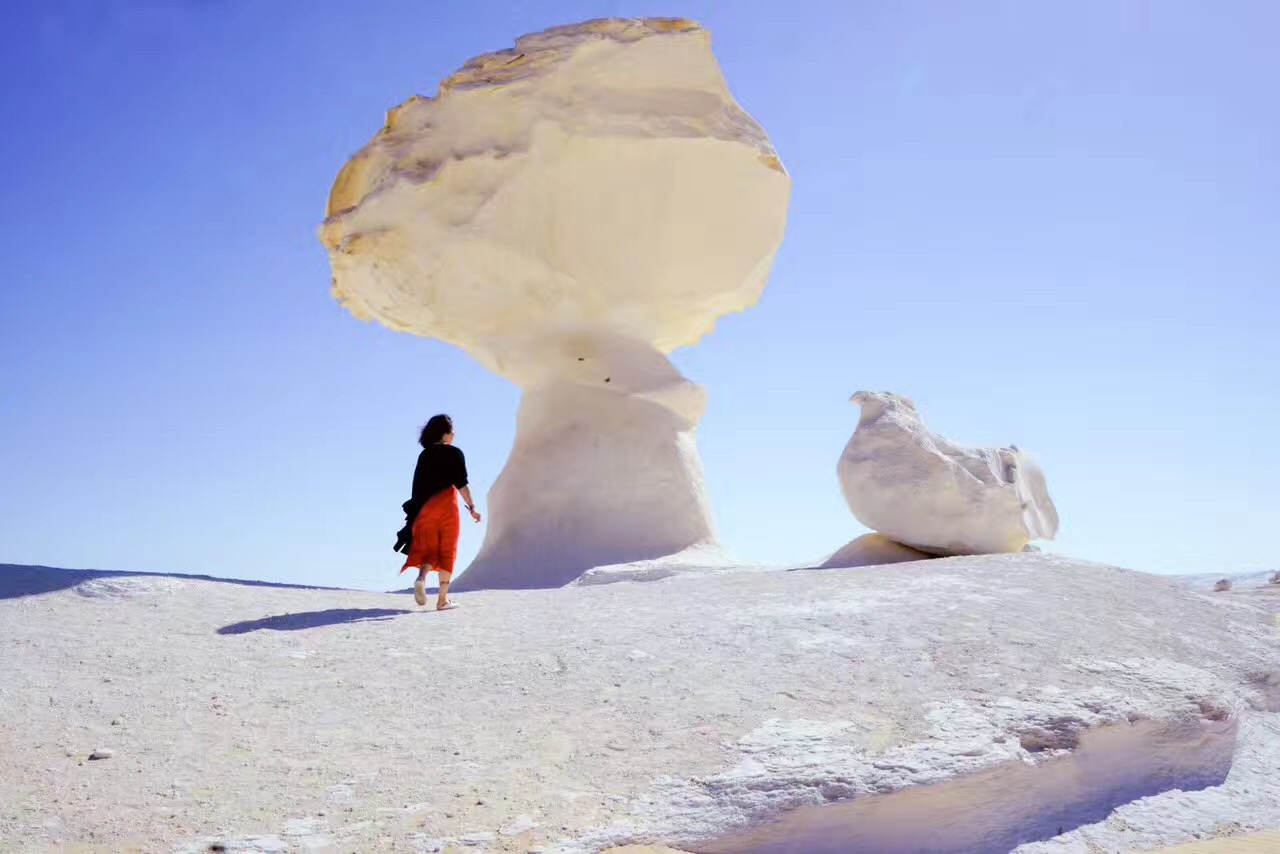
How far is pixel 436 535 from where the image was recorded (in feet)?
20.6

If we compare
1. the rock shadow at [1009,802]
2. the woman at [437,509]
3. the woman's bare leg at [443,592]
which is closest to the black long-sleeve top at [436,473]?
the woman at [437,509]

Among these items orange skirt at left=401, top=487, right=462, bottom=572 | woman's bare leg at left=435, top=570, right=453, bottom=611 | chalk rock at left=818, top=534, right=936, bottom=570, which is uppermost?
chalk rock at left=818, top=534, right=936, bottom=570

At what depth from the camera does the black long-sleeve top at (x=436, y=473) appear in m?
6.34

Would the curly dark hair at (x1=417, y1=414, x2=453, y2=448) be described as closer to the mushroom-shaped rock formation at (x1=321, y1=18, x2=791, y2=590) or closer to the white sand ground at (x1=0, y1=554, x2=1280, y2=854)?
the white sand ground at (x1=0, y1=554, x2=1280, y2=854)

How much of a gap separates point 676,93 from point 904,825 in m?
7.83

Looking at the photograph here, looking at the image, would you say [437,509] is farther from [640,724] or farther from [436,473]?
[640,724]

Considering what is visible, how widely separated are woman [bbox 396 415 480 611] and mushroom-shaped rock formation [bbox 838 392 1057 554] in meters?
3.79

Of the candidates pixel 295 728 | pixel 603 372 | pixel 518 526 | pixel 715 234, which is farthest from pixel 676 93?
pixel 295 728

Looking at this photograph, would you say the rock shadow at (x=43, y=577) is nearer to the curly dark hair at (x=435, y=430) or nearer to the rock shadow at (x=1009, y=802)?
the curly dark hair at (x=435, y=430)

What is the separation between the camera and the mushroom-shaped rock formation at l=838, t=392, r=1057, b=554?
8.33 m

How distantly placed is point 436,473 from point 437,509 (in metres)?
0.23

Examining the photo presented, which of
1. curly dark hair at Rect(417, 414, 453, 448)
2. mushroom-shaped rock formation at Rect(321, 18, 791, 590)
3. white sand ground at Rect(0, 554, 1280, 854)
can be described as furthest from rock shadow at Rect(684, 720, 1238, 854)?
mushroom-shaped rock formation at Rect(321, 18, 791, 590)

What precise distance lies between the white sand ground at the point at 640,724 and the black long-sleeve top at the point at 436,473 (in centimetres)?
104

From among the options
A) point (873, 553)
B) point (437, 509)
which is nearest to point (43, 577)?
point (437, 509)
